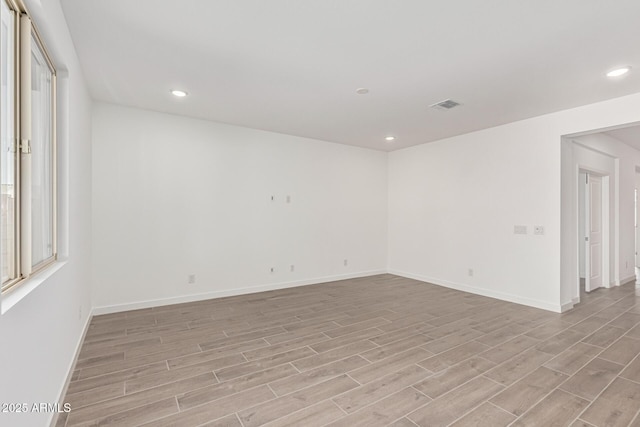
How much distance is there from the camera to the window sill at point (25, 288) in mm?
1223

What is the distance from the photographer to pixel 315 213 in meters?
5.84

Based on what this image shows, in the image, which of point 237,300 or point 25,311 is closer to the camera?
point 25,311

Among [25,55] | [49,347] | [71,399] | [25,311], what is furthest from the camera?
[71,399]

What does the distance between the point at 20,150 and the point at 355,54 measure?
2.43 metres

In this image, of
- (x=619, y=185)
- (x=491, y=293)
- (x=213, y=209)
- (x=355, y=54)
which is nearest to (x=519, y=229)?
(x=491, y=293)

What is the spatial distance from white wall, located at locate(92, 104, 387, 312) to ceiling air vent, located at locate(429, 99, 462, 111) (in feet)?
7.98

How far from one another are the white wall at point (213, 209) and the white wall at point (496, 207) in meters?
1.11

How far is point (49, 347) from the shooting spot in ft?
6.01

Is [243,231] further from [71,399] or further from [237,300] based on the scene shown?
[71,399]

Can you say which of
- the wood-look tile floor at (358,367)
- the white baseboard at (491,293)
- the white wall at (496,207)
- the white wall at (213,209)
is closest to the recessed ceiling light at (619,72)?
the white wall at (496,207)

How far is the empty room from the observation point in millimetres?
2014

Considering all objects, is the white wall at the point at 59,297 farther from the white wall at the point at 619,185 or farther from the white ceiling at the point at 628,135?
the white ceiling at the point at 628,135

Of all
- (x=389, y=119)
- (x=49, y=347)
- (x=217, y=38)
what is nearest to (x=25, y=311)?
(x=49, y=347)

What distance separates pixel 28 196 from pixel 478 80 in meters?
3.81
